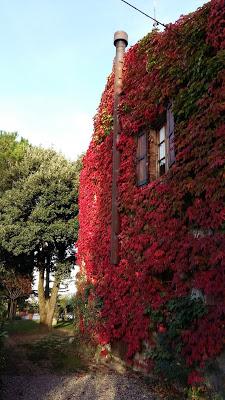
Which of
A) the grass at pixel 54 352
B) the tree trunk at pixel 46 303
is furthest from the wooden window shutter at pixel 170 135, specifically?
the tree trunk at pixel 46 303

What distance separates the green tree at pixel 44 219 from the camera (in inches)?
727

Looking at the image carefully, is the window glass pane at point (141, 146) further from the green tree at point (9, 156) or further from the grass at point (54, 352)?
the green tree at point (9, 156)

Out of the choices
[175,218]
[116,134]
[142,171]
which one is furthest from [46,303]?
[175,218]

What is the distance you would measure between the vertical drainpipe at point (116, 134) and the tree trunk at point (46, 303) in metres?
10.6

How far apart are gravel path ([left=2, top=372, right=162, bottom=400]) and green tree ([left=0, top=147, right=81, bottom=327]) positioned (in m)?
10.8

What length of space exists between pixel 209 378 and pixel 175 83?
531 centimetres

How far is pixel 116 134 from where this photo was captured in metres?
10.1

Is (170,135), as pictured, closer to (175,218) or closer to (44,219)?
(175,218)

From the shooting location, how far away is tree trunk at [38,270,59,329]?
19.2m

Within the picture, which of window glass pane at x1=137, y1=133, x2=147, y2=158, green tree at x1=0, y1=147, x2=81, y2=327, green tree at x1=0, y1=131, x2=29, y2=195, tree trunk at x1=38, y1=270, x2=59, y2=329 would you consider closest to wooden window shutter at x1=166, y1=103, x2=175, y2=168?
window glass pane at x1=137, y1=133, x2=147, y2=158

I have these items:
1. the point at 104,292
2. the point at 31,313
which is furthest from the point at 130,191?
the point at 31,313

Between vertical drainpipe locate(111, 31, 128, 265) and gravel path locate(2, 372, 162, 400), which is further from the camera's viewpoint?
vertical drainpipe locate(111, 31, 128, 265)

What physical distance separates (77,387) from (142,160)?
Answer: 16.2 ft

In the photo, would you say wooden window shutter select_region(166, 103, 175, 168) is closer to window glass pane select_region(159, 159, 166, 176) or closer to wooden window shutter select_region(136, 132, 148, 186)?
window glass pane select_region(159, 159, 166, 176)
